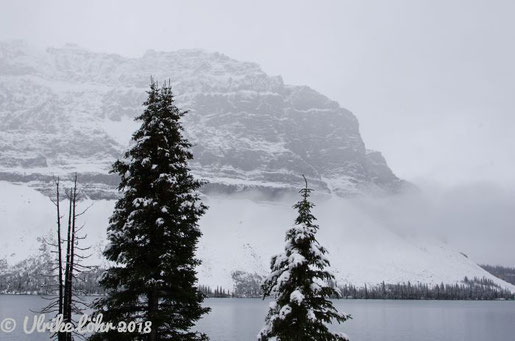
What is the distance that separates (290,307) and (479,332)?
141660mm

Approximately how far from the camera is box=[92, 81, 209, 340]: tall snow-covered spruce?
19.4 meters

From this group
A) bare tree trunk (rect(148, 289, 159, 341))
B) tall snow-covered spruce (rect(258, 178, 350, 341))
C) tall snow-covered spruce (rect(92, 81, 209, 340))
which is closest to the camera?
tall snow-covered spruce (rect(258, 178, 350, 341))

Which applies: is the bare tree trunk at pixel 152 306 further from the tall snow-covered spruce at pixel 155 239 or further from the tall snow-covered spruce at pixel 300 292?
the tall snow-covered spruce at pixel 300 292

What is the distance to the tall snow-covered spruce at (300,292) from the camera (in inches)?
745

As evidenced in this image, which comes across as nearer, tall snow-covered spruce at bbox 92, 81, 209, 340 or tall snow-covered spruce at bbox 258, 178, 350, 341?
tall snow-covered spruce at bbox 258, 178, 350, 341

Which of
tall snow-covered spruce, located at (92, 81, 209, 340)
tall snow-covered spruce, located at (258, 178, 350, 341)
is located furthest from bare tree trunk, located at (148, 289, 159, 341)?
tall snow-covered spruce, located at (258, 178, 350, 341)

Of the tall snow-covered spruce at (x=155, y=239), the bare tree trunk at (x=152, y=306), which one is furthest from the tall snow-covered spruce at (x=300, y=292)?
the bare tree trunk at (x=152, y=306)

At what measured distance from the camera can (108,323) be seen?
1950 cm

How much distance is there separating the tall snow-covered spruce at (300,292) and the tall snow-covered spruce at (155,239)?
3391mm

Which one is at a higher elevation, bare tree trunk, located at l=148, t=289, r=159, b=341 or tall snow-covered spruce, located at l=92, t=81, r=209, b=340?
tall snow-covered spruce, located at l=92, t=81, r=209, b=340

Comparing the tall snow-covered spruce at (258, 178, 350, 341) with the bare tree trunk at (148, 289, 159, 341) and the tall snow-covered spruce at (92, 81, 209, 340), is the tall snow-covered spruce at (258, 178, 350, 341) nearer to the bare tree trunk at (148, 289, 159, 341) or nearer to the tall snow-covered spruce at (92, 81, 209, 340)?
the tall snow-covered spruce at (92, 81, 209, 340)

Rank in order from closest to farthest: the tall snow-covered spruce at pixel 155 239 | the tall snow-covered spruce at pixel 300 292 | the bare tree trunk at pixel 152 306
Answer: the tall snow-covered spruce at pixel 300 292
the bare tree trunk at pixel 152 306
the tall snow-covered spruce at pixel 155 239

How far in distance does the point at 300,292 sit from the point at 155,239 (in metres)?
6.19

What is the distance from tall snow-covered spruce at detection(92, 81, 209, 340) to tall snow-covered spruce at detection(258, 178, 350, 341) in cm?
339
